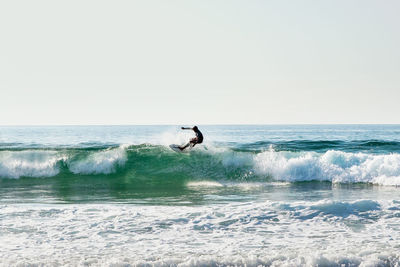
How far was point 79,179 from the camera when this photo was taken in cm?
1978

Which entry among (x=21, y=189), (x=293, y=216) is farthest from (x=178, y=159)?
(x=293, y=216)

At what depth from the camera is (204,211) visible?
A: 418 inches

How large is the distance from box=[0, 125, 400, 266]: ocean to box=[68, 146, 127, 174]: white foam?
57 millimetres

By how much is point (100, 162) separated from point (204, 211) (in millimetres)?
12285

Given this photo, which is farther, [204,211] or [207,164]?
[207,164]

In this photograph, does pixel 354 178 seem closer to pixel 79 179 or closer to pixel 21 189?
pixel 79 179

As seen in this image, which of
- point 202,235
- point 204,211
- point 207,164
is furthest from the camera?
point 207,164

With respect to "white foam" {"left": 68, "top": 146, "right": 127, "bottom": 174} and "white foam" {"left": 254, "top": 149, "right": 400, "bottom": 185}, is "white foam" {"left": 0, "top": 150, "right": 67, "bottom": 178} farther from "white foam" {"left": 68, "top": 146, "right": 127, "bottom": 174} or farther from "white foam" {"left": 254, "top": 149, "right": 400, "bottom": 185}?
"white foam" {"left": 254, "top": 149, "right": 400, "bottom": 185}

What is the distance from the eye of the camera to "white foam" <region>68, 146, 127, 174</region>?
70.2ft

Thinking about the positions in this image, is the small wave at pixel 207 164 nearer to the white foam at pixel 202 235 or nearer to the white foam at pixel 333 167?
the white foam at pixel 333 167

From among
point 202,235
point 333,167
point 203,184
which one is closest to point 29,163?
point 203,184

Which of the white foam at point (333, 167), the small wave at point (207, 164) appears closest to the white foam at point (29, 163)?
the small wave at point (207, 164)

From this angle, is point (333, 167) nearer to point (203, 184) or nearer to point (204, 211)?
point (203, 184)

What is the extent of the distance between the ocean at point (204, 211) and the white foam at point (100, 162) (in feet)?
0.19
